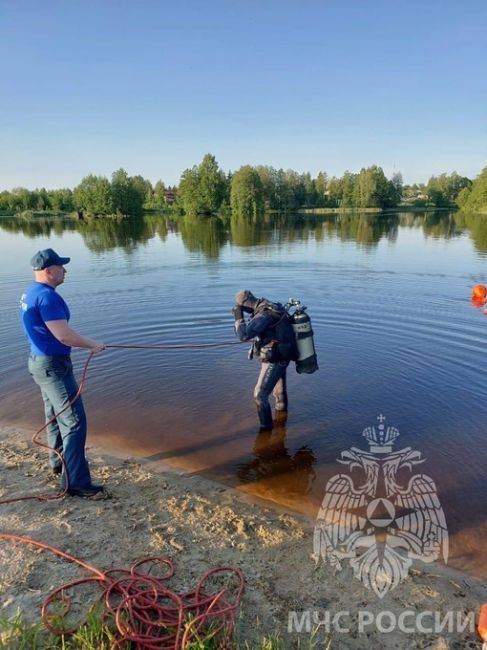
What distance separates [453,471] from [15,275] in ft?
71.4

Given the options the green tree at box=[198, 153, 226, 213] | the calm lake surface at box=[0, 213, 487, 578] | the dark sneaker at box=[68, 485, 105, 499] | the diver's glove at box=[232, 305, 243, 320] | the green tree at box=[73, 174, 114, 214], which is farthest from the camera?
the green tree at box=[73, 174, 114, 214]

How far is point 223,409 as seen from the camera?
7.59 meters

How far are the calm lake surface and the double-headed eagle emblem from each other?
0.55ft

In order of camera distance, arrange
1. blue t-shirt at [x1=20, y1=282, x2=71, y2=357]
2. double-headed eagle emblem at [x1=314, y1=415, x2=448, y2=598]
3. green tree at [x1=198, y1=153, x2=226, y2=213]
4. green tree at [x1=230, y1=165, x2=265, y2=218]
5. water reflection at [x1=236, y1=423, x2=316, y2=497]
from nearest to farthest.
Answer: double-headed eagle emblem at [x1=314, y1=415, x2=448, y2=598] < blue t-shirt at [x1=20, y1=282, x2=71, y2=357] < water reflection at [x1=236, y1=423, x2=316, y2=497] < green tree at [x1=230, y1=165, x2=265, y2=218] < green tree at [x1=198, y1=153, x2=226, y2=213]

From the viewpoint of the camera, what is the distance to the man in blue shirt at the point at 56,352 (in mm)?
4473

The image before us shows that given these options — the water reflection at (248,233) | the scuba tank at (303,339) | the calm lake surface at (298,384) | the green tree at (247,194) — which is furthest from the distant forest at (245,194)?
the scuba tank at (303,339)

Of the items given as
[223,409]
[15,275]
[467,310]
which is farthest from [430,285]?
[15,275]

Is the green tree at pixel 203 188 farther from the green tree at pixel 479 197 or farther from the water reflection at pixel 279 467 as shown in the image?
the water reflection at pixel 279 467

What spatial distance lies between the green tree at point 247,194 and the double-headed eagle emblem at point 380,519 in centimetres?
9114

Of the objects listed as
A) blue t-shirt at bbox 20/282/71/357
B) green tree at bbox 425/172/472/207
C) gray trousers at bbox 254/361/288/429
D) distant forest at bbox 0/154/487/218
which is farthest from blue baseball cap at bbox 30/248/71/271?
→ green tree at bbox 425/172/472/207

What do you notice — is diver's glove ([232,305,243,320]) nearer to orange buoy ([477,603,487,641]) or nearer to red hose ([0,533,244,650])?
red hose ([0,533,244,650])

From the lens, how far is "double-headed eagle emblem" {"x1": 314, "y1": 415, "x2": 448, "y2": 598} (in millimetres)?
4109

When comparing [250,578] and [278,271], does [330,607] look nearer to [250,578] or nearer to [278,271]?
[250,578]

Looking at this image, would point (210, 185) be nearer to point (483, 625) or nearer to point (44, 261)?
point (44, 261)
